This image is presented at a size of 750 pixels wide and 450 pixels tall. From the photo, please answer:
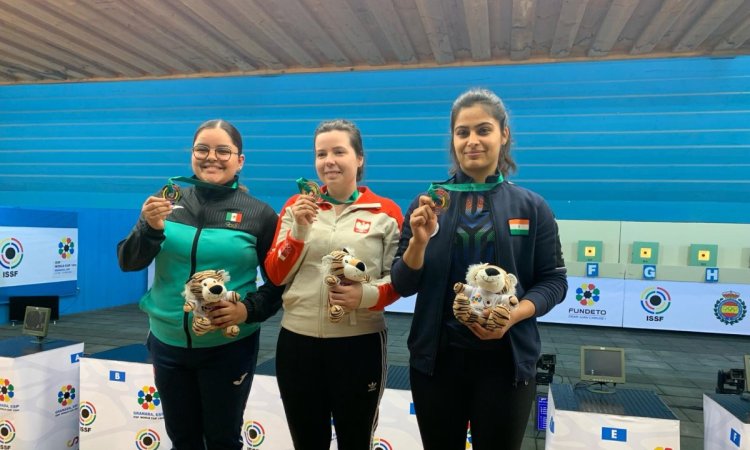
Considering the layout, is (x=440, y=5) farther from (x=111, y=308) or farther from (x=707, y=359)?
(x=111, y=308)

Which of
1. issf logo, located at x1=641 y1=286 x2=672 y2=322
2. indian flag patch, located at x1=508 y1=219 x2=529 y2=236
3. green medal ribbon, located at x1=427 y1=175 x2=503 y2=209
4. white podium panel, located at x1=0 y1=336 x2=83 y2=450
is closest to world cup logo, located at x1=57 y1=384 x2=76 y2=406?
white podium panel, located at x1=0 y1=336 x2=83 y2=450

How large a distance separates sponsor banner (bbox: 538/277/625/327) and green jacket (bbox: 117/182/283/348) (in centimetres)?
613

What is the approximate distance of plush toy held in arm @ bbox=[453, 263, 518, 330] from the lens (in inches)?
52.1

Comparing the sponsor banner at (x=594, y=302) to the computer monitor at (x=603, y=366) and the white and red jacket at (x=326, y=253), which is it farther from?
the white and red jacket at (x=326, y=253)

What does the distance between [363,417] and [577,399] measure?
134 cm

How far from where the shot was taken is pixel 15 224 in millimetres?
6828

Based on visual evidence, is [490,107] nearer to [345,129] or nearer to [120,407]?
[345,129]

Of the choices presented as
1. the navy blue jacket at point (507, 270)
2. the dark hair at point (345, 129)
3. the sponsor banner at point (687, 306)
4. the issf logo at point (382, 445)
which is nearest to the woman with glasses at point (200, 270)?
the dark hair at point (345, 129)

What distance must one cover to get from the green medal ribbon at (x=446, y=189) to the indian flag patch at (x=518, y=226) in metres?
0.14

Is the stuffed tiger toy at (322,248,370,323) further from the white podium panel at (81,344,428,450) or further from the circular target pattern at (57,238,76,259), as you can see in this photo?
the circular target pattern at (57,238,76,259)

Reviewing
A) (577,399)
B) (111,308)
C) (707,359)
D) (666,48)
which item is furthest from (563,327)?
(111,308)

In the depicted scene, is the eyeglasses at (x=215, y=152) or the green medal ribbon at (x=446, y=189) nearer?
the green medal ribbon at (x=446, y=189)

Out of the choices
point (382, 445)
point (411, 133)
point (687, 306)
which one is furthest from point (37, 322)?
point (687, 306)

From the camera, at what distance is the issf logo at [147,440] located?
9.18 feet
